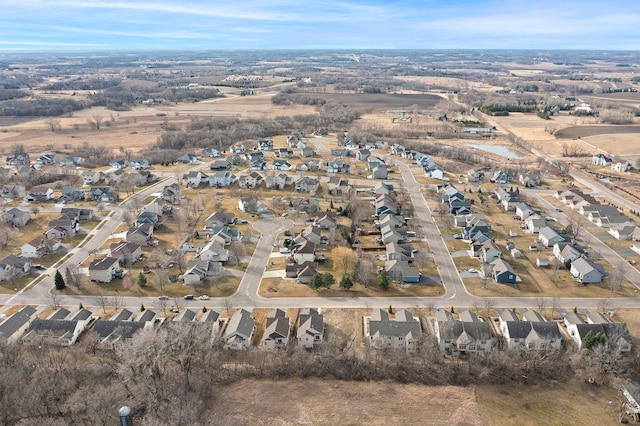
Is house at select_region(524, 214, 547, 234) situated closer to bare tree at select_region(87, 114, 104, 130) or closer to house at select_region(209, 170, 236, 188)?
house at select_region(209, 170, 236, 188)

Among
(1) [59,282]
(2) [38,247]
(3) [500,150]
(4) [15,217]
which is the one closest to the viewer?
(1) [59,282]

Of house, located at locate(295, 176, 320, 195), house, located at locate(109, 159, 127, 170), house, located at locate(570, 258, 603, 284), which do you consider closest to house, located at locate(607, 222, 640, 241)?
house, located at locate(570, 258, 603, 284)

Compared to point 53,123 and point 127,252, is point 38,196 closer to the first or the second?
point 127,252

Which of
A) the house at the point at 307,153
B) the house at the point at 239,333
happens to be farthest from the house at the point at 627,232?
the house at the point at 307,153

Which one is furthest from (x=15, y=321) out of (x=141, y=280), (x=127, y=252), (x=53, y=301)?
(x=127, y=252)

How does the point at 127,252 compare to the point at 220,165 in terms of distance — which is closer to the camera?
the point at 127,252
